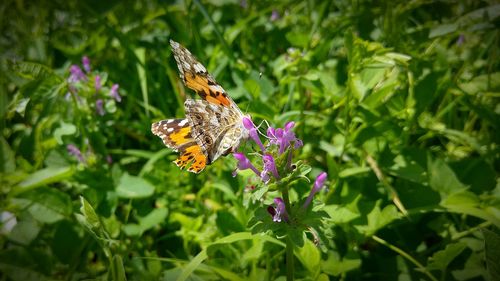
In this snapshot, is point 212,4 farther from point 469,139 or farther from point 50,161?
point 469,139

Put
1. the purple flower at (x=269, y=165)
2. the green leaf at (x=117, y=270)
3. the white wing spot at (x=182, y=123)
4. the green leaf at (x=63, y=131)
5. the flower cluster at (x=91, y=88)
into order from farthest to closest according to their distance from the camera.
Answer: the flower cluster at (x=91, y=88) < the green leaf at (x=63, y=131) < the white wing spot at (x=182, y=123) < the green leaf at (x=117, y=270) < the purple flower at (x=269, y=165)

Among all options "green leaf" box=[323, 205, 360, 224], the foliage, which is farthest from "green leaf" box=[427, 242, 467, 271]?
"green leaf" box=[323, 205, 360, 224]

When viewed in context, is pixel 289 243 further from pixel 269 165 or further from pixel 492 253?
pixel 492 253

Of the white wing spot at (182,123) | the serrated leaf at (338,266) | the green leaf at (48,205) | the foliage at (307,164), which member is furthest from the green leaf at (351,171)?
the green leaf at (48,205)

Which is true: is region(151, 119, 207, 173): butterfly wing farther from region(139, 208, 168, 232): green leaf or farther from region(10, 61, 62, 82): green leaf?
region(10, 61, 62, 82): green leaf

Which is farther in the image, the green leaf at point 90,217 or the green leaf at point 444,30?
the green leaf at point 444,30

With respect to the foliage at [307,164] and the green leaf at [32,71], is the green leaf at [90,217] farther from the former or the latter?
the green leaf at [32,71]

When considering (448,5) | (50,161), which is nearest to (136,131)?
(50,161)

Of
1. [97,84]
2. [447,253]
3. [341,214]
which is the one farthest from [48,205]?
[447,253]
